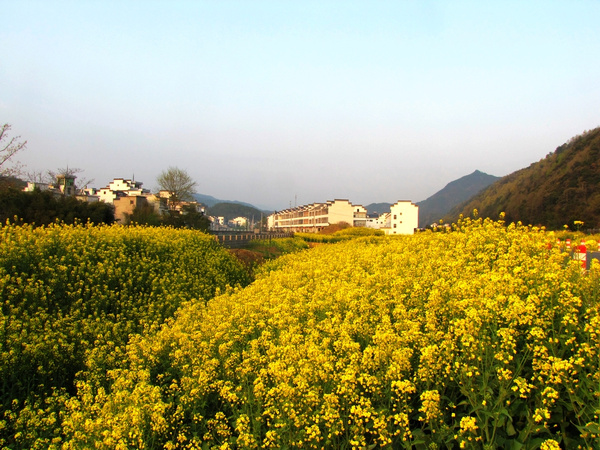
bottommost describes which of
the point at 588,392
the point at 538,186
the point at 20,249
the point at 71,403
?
the point at 71,403

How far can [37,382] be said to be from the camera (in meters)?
6.86

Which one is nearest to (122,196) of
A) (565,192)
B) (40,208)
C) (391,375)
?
(40,208)

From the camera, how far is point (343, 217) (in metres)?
103

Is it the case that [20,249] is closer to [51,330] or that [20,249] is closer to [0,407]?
[51,330]

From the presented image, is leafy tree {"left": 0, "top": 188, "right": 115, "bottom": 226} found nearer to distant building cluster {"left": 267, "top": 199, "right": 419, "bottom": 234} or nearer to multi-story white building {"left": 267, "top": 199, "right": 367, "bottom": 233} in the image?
distant building cluster {"left": 267, "top": 199, "right": 419, "bottom": 234}

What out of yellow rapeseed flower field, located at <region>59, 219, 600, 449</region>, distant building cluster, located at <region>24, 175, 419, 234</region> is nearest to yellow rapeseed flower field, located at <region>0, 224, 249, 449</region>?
yellow rapeseed flower field, located at <region>59, 219, 600, 449</region>

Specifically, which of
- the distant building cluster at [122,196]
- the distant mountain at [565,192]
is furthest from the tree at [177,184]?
the distant mountain at [565,192]

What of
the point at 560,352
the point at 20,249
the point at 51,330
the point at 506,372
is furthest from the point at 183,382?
the point at 20,249

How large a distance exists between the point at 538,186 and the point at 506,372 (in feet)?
249

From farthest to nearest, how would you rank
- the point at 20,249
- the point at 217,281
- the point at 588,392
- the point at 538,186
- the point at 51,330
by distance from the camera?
1. the point at 538,186
2. the point at 217,281
3. the point at 20,249
4. the point at 51,330
5. the point at 588,392

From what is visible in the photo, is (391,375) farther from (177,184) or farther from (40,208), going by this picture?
(177,184)

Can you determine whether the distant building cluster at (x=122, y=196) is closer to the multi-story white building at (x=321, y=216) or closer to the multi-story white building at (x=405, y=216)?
the multi-story white building at (x=321, y=216)

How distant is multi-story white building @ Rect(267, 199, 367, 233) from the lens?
335ft

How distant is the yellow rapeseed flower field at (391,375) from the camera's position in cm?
347
